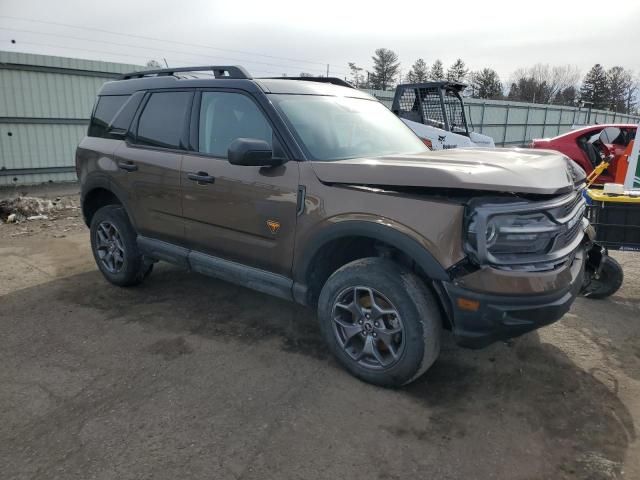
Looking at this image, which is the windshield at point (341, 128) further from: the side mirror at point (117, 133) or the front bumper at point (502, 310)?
the side mirror at point (117, 133)

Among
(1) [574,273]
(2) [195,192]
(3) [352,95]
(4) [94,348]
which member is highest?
(3) [352,95]

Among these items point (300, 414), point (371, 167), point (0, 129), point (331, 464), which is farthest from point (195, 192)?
point (0, 129)


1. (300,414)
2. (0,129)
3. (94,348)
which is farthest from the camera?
(0,129)

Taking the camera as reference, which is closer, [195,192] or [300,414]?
[300,414]

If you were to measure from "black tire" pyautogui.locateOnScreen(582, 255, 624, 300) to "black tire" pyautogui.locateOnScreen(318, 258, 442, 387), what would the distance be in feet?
7.90

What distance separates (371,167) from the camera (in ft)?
9.61

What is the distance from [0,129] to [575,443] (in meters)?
10.8

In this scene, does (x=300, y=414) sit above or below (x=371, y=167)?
below

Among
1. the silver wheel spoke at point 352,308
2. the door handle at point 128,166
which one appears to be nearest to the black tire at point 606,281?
the silver wheel spoke at point 352,308

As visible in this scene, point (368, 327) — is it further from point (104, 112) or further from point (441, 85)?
point (441, 85)

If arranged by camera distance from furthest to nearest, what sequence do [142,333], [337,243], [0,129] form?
1. [0,129]
2. [142,333]
3. [337,243]

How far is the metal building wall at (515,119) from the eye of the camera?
2042 cm

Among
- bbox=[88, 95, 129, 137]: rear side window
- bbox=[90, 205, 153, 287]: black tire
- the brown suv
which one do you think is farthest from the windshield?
bbox=[90, 205, 153, 287]: black tire

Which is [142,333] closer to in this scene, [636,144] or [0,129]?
Answer: [636,144]
